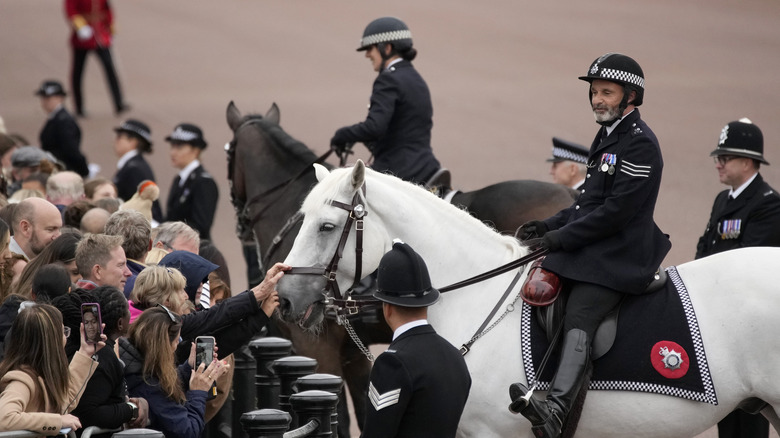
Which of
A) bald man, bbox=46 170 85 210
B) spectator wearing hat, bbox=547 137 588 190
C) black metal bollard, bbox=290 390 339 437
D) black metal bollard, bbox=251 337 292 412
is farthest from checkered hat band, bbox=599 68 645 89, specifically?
bald man, bbox=46 170 85 210

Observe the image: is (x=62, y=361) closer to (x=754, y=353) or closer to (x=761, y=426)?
(x=754, y=353)

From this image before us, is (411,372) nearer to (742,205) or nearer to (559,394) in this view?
(559,394)

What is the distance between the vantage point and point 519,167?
61.1ft

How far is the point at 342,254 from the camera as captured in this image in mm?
6270

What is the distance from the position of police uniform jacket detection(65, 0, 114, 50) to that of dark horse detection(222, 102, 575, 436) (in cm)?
1046

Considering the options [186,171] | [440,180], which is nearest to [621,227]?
[440,180]

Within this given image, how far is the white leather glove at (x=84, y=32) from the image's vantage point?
19.5m

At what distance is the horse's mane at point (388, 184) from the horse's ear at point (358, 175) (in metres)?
0.07

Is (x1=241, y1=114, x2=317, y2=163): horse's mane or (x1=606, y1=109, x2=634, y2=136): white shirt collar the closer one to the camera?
(x1=606, y1=109, x2=634, y2=136): white shirt collar

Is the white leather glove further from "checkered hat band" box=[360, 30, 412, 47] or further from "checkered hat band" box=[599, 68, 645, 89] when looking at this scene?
"checkered hat band" box=[599, 68, 645, 89]

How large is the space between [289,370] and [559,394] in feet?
6.81

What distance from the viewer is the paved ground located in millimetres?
19297

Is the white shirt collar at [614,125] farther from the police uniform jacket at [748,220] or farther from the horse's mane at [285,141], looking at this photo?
the horse's mane at [285,141]

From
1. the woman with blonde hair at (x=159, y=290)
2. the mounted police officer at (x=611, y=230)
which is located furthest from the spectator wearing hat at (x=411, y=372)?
the woman with blonde hair at (x=159, y=290)
